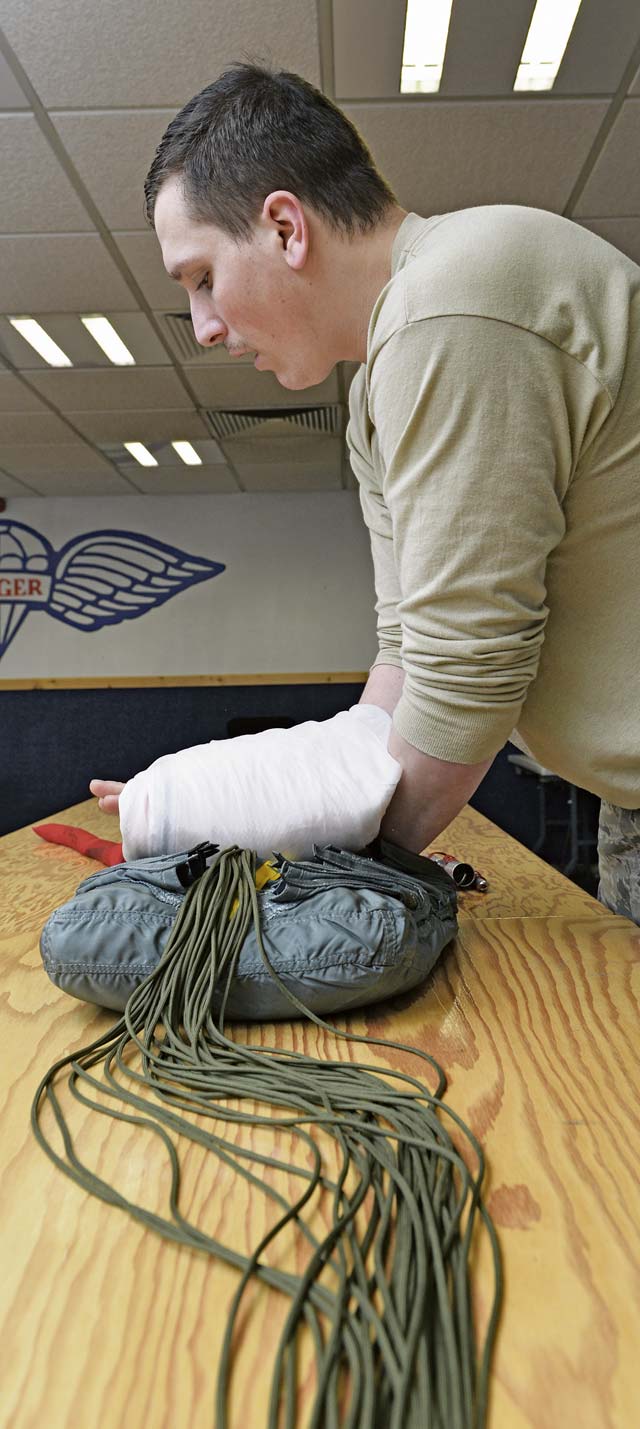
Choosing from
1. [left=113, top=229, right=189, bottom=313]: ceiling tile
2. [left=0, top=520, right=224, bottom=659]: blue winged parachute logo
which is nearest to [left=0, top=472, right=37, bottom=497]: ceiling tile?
[left=0, top=520, right=224, bottom=659]: blue winged parachute logo

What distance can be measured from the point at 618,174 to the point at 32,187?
5.67ft

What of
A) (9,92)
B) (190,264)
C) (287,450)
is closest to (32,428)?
(287,450)

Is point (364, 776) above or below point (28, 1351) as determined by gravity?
above

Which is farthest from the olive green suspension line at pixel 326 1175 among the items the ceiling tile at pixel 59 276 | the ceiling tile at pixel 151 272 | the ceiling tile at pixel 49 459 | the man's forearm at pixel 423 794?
the ceiling tile at pixel 49 459

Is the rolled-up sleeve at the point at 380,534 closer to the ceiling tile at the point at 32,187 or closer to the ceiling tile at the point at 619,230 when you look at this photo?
the ceiling tile at the point at 32,187

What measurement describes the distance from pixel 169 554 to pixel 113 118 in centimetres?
365

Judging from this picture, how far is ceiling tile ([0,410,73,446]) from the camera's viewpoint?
446 cm

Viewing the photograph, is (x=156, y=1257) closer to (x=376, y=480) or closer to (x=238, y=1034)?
(x=238, y=1034)

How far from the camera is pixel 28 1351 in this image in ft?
1.15

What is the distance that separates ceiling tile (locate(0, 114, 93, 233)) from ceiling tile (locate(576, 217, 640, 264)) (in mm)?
1626

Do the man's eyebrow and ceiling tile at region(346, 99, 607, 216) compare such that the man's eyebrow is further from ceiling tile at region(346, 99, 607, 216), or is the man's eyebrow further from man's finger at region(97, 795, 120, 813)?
ceiling tile at region(346, 99, 607, 216)

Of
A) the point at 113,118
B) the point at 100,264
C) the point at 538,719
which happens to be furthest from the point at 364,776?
the point at 100,264

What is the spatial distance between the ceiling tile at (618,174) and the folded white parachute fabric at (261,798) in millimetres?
2389

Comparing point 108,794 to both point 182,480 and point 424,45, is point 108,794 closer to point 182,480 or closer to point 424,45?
point 424,45
